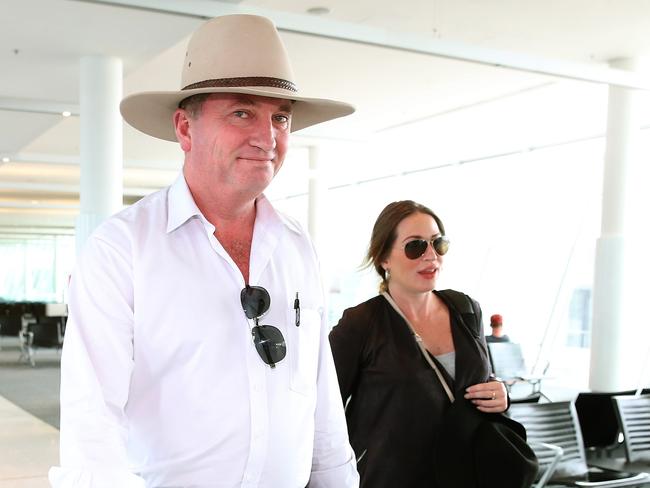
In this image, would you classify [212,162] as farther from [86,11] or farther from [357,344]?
[86,11]

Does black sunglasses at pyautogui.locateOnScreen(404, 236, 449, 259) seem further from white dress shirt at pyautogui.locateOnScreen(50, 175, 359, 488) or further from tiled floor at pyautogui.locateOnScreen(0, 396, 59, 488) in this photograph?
tiled floor at pyautogui.locateOnScreen(0, 396, 59, 488)

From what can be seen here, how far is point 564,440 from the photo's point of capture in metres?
5.16

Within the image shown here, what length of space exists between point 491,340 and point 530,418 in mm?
5419

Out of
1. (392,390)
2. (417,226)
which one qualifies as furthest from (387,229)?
(392,390)

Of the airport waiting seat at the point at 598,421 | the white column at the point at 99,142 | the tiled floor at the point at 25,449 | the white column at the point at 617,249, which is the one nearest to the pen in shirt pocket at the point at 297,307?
the airport waiting seat at the point at 598,421

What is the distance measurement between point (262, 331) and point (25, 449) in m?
6.80

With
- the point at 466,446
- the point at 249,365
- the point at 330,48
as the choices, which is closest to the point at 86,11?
the point at 330,48

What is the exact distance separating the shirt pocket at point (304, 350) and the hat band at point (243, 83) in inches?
18.1

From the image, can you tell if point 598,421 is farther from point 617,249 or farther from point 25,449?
point 25,449

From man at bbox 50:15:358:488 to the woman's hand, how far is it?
3.21 ft

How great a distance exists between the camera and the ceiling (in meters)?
6.76

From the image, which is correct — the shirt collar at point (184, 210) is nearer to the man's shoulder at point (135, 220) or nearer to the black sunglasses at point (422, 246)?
the man's shoulder at point (135, 220)

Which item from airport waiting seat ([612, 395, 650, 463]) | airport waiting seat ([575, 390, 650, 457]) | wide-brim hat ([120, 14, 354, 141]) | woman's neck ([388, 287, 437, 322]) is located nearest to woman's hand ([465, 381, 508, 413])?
woman's neck ([388, 287, 437, 322])

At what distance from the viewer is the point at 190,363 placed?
1.56 meters
